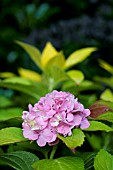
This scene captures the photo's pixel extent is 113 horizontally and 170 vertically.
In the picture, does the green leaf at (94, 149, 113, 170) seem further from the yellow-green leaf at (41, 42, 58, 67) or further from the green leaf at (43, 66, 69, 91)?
the yellow-green leaf at (41, 42, 58, 67)

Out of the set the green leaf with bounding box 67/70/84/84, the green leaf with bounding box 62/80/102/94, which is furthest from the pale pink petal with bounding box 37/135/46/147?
the green leaf with bounding box 67/70/84/84

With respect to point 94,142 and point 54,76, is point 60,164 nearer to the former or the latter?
point 94,142

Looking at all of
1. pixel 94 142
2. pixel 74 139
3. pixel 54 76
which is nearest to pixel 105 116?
pixel 74 139

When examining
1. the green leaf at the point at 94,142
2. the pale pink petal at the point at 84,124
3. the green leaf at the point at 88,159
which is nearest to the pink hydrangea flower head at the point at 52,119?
the pale pink petal at the point at 84,124

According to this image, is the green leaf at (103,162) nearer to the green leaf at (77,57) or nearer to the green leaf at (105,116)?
the green leaf at (105,116)

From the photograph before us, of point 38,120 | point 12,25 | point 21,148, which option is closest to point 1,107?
point 21,148

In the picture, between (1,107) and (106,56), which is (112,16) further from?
(1,107)

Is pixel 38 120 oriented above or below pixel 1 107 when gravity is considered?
below
